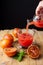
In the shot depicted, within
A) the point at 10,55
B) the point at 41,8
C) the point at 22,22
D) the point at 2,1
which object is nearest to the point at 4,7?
the point at 2,1

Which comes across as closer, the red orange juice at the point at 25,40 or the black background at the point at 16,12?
the red orange juice at the point at 25,40

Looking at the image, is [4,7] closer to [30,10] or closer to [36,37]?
[30,10]

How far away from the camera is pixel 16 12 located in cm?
247

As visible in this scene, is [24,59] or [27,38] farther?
[27,38]

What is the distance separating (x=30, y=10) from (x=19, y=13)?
5.7 inches

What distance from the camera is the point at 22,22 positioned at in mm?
2539

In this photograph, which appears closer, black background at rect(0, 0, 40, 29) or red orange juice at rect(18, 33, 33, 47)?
red orange juice at rect(18, 33, 33, 47)

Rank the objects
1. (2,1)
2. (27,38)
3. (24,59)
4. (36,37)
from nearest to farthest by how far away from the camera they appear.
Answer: (24,59) → (27,38) → (36,37) → (2,1)

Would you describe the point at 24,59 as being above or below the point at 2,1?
below

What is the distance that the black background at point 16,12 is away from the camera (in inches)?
94.7

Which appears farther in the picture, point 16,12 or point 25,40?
point 16,12

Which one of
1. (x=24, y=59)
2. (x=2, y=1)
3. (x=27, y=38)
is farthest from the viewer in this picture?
(x=2, y=1)

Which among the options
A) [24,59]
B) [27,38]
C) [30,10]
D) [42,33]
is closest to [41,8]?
[42,33]

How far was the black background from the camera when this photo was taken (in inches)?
94.7
